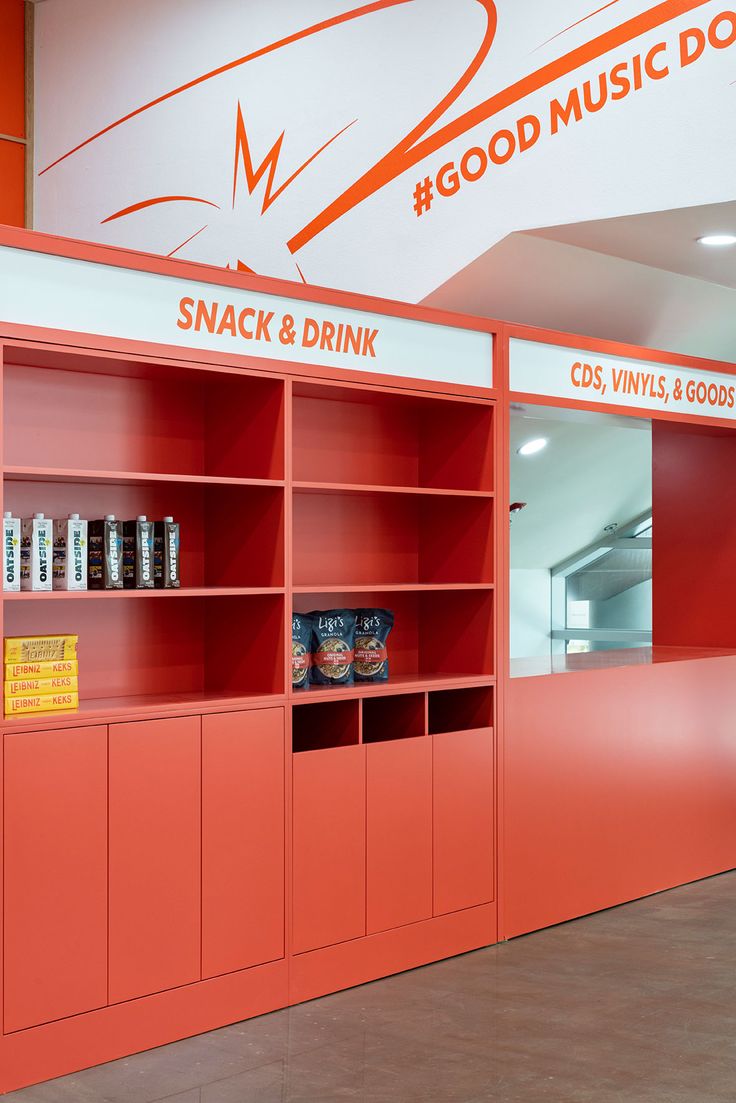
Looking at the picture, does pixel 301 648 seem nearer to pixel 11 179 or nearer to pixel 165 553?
pixel 165 553

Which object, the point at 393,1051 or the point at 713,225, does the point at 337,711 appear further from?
the point at 713,225

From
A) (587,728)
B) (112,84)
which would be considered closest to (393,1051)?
(587,728)

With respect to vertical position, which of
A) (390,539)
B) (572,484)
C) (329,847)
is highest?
(572,484)

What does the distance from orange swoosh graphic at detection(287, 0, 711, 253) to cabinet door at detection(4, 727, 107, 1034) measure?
329cm

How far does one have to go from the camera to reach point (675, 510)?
696cm

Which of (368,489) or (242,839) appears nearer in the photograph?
(242,839)

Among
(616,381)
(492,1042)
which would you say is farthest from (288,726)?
(616,381)

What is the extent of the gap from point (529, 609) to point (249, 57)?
641 centimetres

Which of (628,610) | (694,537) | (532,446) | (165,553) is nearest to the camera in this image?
(165,553)

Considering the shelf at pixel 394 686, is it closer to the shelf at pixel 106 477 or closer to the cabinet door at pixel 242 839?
the cabinet door at pixel 242 839

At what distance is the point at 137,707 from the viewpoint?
3895mm

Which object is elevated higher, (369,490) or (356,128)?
(356,128)

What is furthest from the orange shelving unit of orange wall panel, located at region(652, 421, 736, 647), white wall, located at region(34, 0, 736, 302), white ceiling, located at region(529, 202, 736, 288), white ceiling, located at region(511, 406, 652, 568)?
white ceiling, located at region(511, 406, 652, 568)

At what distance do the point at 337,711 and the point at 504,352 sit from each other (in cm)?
164
